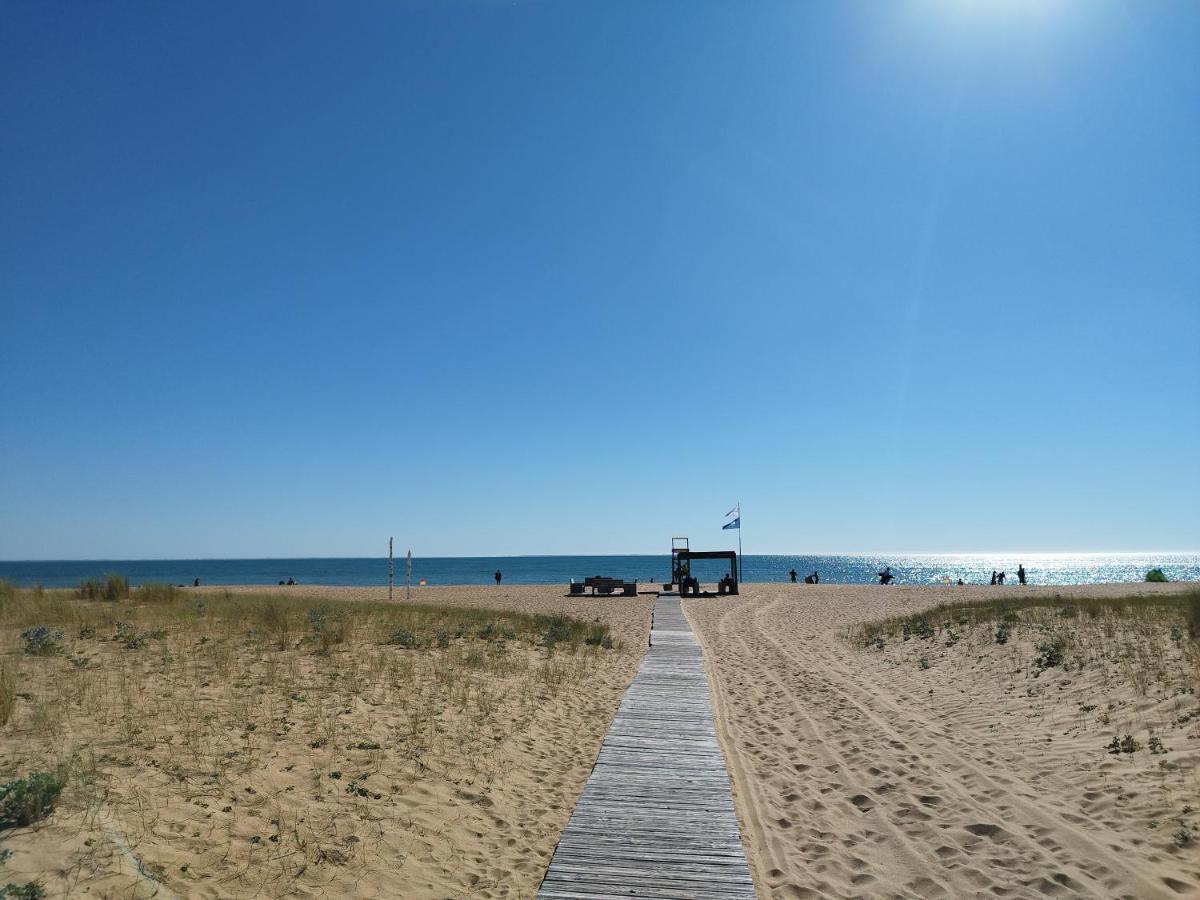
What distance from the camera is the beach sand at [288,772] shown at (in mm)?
4156

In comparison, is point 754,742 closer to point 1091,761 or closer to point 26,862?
Answer: point 1091,761

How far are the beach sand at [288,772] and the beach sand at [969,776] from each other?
2.17 m

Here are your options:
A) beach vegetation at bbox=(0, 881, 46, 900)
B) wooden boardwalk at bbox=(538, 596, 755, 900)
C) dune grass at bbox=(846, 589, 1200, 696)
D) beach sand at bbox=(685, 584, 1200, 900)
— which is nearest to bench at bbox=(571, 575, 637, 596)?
dune grass at bbox=(846, 589, 1200, 696)

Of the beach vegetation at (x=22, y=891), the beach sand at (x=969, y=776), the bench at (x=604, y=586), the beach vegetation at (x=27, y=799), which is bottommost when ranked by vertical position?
the bench at (x=604, y=586)

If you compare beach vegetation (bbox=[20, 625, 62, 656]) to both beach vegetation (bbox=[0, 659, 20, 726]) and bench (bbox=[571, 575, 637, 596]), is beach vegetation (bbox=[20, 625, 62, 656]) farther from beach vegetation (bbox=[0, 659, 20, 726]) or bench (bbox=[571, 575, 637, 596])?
bench (bbox=[571, 575, 637, 596])

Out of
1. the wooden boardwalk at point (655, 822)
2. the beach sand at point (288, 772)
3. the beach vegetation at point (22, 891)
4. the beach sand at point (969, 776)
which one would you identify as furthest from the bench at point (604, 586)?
the beach vegetation at point (22, 891)

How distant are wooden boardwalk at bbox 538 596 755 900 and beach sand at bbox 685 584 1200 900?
0.34 m

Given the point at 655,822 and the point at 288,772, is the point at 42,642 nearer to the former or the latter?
the point at 288,772

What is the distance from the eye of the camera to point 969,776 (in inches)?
254

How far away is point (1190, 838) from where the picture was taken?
4840mm

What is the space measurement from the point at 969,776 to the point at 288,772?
6.80 metres

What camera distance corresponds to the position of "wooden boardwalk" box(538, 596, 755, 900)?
416 centimetres

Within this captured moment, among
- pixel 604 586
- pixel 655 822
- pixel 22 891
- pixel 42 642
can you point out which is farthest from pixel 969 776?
pixel 604 586

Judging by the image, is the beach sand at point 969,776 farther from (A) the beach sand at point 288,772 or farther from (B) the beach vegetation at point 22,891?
(B) the beach vegetation at point 22,891
